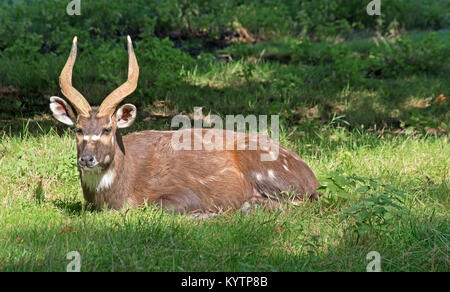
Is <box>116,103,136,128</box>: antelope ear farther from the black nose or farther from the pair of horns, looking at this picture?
the black nose

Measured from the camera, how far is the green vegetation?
4.71 metres

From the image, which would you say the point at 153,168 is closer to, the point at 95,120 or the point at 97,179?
the point at 97,179

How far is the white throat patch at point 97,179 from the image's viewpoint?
5.71m

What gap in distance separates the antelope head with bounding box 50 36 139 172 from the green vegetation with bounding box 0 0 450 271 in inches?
18.8

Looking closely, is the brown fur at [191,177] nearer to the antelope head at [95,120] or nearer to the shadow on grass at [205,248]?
the antelope head at [95,120]

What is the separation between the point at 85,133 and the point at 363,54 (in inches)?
299

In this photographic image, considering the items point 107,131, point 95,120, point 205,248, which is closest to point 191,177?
point 107,131

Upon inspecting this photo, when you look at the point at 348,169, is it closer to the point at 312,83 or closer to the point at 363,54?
the point at 312,83

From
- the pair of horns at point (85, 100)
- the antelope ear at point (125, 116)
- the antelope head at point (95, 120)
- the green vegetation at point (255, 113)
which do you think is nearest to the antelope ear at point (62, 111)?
the antelope head at point (95, 120)

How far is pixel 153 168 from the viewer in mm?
6176

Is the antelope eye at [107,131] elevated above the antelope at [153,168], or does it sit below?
above

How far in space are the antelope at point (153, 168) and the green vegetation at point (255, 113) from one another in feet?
1.06

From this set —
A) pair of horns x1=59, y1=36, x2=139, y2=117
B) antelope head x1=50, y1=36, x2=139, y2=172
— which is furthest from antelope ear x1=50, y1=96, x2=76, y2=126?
pair of horns x1=59, y1=36, x2=139, y2=117

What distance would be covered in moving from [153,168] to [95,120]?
83 centimetres
